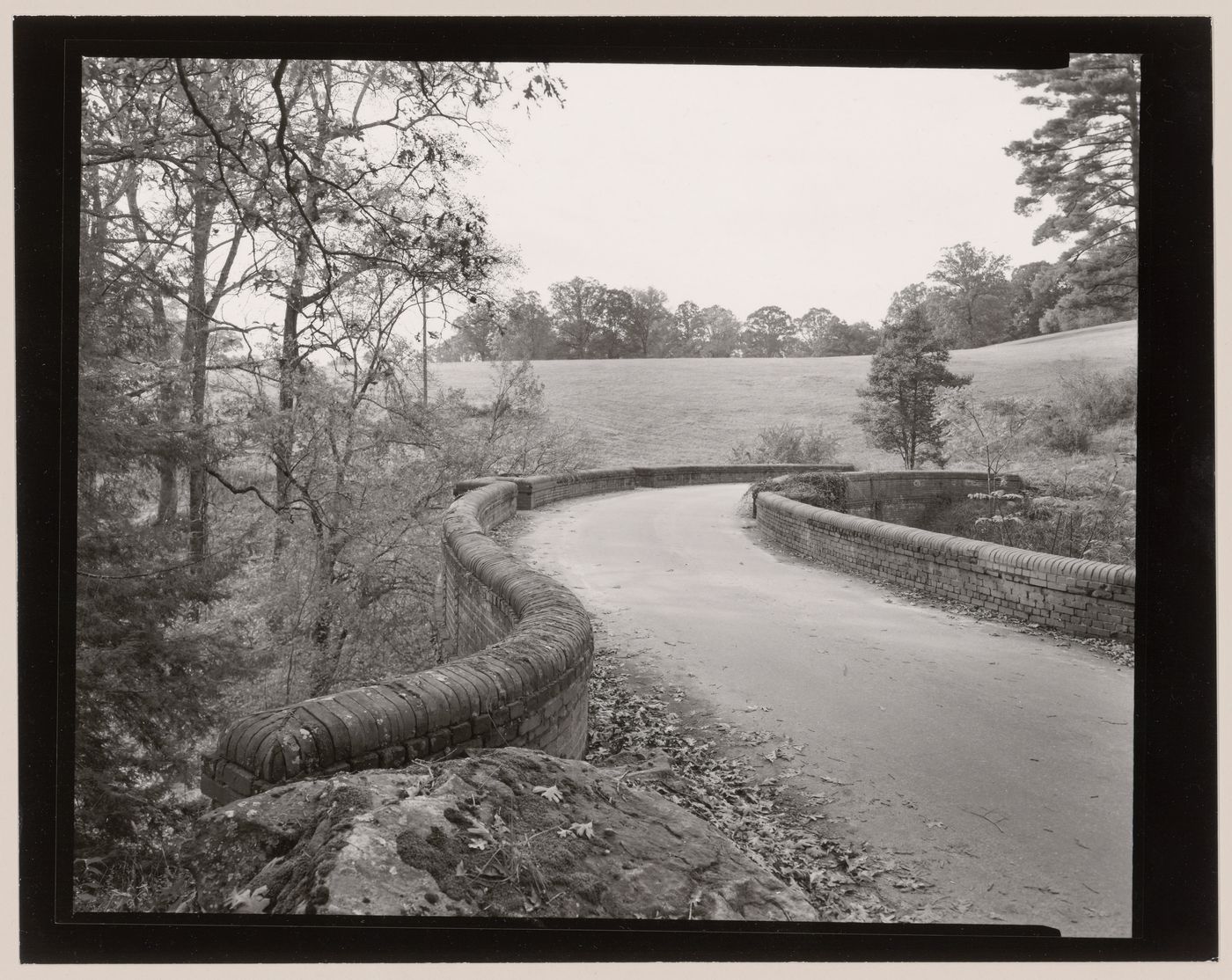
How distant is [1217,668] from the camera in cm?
302

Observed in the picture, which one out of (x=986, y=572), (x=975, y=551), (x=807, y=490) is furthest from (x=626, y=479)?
(x=986, y=572)

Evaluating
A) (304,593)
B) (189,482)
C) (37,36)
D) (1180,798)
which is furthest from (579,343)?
(1180,798)

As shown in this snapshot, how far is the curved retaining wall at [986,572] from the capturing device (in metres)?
6.41

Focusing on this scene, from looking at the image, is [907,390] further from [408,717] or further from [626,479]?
[408,717]

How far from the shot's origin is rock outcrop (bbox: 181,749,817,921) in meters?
2.22

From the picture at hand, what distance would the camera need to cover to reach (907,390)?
24.0 metres

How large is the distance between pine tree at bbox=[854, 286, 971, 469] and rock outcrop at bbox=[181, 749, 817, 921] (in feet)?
70.5

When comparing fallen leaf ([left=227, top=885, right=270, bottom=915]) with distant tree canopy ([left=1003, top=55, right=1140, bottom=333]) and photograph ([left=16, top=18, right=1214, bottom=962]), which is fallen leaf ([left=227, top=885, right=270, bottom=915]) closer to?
photograph ([left=16, top=18, right=1214, bottom=962])

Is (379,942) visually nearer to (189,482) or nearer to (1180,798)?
(1180,798)

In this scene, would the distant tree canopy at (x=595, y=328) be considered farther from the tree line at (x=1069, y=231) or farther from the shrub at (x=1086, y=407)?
the shrub at (x=1086, y=407)

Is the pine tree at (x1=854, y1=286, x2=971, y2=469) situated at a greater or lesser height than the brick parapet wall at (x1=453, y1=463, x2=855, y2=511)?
greater

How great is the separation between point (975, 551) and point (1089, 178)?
5.21 meters

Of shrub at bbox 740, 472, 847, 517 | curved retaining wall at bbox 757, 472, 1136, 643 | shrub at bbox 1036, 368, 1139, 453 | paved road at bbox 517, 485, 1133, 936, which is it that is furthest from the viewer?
shrub at bbox 740, 472, 847, 517

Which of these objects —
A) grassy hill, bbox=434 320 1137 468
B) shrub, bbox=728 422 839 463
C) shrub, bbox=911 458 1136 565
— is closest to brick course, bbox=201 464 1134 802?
shrub, bbox=911 458 1136 565
